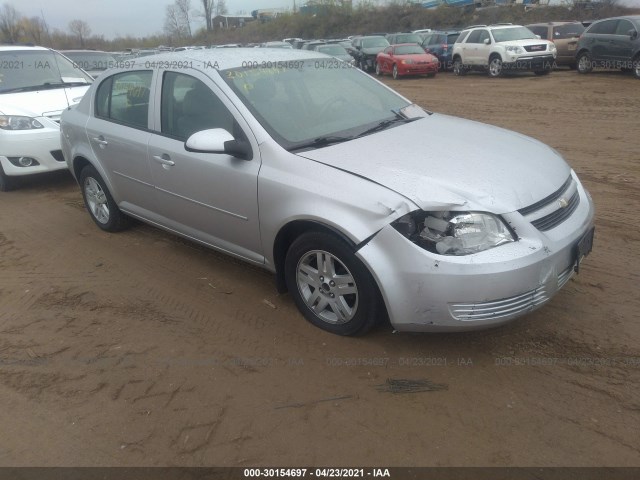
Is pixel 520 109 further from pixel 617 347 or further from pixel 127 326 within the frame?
pixel 127 326

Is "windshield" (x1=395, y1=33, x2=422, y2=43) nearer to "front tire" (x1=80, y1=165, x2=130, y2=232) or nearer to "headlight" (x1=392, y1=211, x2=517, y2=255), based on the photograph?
"front tire" (x1=80, y1=165, x2=130, y2=232)

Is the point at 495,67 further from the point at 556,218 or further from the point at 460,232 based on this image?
the point at 460,232

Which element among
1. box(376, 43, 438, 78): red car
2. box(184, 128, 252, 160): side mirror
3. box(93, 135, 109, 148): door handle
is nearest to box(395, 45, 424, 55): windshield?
box(376, 43, 438, 78): red car

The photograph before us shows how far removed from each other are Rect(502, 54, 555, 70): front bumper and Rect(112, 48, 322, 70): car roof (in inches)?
580

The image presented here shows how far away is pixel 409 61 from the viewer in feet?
65.8

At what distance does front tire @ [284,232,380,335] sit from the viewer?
308cm

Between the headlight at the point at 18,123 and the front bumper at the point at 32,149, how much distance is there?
7 cm

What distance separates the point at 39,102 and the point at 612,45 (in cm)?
1491

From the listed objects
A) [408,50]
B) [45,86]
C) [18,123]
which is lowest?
[18,123]

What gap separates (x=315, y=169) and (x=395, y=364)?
1272 millimetres

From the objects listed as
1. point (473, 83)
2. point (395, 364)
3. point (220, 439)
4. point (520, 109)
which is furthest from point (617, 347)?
point (473, 83)

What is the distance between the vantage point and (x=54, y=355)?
3.45 m

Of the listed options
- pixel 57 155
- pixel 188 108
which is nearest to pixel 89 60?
pixel 57 155

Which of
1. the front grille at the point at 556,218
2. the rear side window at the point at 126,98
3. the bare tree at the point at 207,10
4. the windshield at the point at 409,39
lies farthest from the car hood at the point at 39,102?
the bare tree at the point at 207,10
